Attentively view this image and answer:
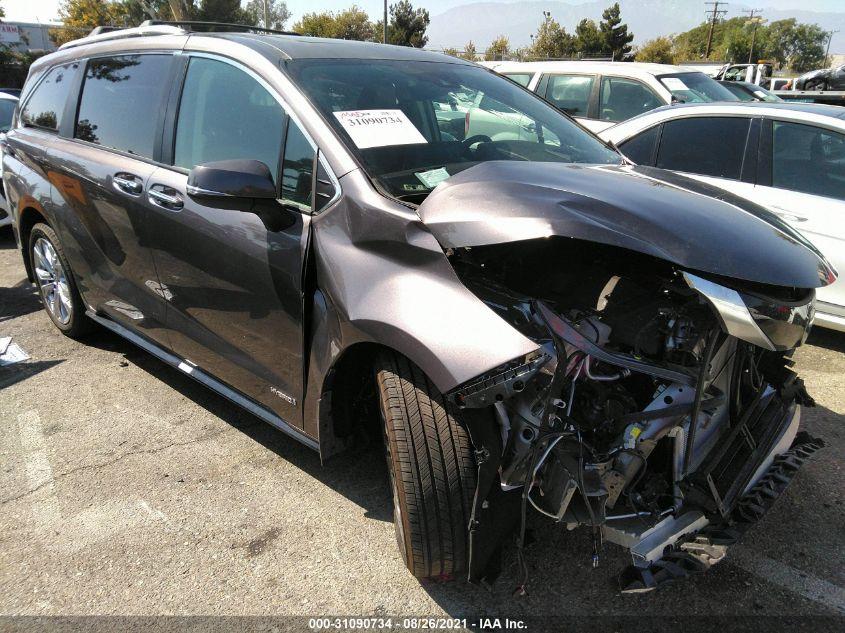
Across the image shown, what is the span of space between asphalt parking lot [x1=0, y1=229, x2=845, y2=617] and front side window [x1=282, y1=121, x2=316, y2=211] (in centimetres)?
133

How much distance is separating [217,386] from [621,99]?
636 centimetres

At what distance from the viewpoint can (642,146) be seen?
5215 mm

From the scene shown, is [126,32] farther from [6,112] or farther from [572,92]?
[6,112]

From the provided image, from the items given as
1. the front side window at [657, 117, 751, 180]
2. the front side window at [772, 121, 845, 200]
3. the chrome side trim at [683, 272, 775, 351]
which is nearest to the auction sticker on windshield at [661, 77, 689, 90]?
the front side window at [657, 117, 751, 180]

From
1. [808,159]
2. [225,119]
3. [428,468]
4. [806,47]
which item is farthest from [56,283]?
[806,47]

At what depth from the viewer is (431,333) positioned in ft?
6.46

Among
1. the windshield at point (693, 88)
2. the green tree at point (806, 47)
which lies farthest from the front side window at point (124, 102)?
the green tree at point (806, 47)

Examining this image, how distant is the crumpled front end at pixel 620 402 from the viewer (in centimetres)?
→ 191

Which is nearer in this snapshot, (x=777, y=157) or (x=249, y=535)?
(x=249, y=535)

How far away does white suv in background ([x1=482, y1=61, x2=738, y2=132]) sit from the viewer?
7418 mm

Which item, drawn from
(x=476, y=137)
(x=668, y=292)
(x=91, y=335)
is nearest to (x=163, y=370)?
(x=91, y=335)

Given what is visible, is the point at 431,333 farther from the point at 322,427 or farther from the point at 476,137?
the point at 476,137

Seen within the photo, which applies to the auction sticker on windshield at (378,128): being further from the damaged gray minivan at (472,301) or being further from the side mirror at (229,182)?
the side mirror at (229,182)

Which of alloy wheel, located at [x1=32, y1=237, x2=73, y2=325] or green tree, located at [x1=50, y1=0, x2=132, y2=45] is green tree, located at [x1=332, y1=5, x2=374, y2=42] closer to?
green tree, located at [x1=50, y1=0, x2=132, y2=45]
